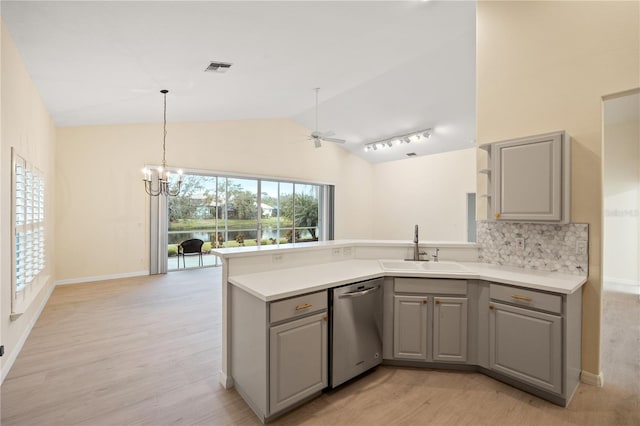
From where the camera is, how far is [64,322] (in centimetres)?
364

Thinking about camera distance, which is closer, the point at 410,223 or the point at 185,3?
the point at 185,3

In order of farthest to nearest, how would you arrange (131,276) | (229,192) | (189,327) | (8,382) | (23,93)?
1. (229,192)
2. (131,276)
3. (189,327)
4. (23,93)
5. (8,382)

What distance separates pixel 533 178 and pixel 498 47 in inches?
55.4

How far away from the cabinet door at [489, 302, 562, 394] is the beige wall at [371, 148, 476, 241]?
587 cm

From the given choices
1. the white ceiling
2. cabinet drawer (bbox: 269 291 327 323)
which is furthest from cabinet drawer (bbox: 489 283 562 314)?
the white ceiling

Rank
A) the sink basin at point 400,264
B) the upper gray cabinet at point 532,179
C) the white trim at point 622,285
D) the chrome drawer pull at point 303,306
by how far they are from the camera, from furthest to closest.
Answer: the white trim at point 622,285
the sink basin at point 400,264
the upper gray cabinet at point 532,179
the chrome drawer pull at point 303,306

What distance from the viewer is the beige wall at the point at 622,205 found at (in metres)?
5.11

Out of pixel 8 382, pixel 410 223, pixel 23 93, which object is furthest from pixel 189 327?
pixel 410 223

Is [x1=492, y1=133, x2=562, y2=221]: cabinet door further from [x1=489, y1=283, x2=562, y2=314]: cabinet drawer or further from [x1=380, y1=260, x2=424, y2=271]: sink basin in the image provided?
[x1=380, y1=260, x2=424, y2=271]: sink basin

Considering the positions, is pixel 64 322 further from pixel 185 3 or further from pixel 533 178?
pixel 533 178

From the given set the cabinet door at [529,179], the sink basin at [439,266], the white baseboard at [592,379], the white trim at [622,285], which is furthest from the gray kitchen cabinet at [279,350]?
the white trim at [622,285]

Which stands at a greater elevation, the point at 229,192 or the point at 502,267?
the point at 229,192

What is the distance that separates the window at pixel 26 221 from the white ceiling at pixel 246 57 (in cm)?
109

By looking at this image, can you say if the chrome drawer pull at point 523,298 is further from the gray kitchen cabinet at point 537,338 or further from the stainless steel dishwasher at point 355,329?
the stainless steel dishwasher at point 355,329
